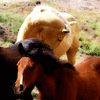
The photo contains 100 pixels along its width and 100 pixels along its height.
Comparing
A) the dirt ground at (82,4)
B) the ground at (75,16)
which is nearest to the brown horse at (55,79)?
the ground at (75,16)

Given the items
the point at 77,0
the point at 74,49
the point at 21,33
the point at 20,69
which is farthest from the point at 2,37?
the point at 77,0

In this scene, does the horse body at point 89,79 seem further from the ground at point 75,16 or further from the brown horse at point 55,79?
the ground at point 75,16

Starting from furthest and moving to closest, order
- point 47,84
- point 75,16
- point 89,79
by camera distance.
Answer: point 75,16
point 89,79
point 47,84

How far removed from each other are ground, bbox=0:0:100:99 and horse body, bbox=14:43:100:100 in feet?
4.79

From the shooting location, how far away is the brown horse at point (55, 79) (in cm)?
109

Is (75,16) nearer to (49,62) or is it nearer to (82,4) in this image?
(82,4)

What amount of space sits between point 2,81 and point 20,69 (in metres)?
0.60

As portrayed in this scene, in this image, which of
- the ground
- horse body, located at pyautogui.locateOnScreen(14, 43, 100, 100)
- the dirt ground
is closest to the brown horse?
horse body, located at pyautogui.locateOnScreen(14, 43, 100, 100)

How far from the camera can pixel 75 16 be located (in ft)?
30.3

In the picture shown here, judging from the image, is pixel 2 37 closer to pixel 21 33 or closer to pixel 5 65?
pixel 21 33

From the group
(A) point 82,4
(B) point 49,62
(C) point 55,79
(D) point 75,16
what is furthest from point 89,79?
(A) point 82,4

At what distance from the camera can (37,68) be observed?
45.4 inches

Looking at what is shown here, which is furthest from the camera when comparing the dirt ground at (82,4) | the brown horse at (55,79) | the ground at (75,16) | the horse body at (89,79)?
the dirt ground at (82,4)

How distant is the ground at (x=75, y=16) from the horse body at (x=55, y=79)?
1459 mm
